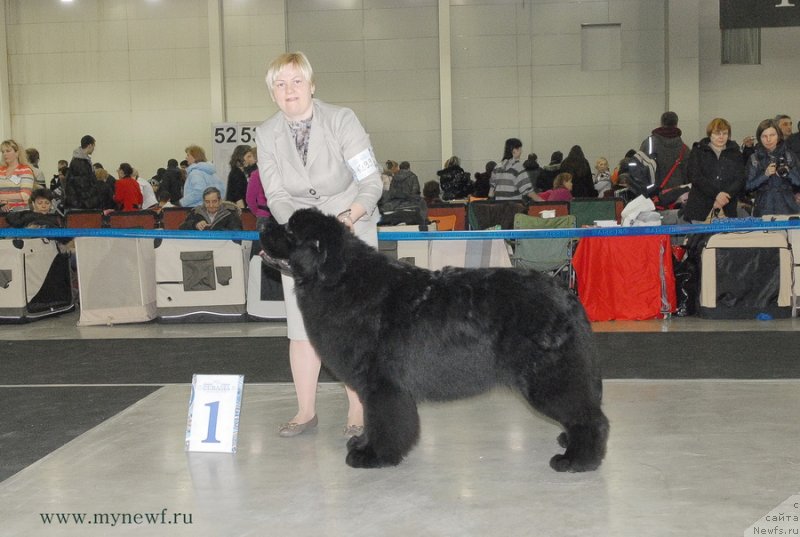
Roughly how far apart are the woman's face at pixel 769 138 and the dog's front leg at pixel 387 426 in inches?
231

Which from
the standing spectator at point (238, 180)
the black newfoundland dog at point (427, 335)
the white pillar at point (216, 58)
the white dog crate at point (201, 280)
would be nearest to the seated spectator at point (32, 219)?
the white dog crate at point (201, 280)

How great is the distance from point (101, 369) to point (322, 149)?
293 centimetres

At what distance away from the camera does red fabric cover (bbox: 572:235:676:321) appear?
7.57m

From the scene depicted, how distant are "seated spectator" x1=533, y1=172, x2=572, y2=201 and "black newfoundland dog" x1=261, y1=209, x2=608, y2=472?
7.04m

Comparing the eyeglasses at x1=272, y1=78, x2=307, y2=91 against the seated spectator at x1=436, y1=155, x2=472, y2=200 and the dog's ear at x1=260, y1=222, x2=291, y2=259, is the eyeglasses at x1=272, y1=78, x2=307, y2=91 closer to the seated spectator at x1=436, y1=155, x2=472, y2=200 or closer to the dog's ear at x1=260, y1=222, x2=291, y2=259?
the dog's ear at x1=260, y1=222, x2=291, y2=259

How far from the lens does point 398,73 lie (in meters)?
17.9

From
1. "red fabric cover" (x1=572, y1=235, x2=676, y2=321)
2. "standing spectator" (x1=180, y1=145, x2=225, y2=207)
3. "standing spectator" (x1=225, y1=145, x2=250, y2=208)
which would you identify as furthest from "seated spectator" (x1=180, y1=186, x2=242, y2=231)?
"red fabric cover" (x1=572, y1=235, x2=676, y2=321)

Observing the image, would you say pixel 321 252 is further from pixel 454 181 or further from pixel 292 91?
pixel 454 181

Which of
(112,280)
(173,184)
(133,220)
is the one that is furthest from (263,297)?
(173,184)

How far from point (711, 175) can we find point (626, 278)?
1.32m

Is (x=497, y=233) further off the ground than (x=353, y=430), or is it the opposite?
(x=497, y=233)

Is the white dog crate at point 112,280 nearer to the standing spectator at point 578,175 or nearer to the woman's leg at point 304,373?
the woman's leg at point 304,373

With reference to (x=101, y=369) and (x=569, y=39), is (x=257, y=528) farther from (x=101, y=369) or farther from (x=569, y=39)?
(x=569, y=39)

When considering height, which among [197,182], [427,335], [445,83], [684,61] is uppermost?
[684,61]
